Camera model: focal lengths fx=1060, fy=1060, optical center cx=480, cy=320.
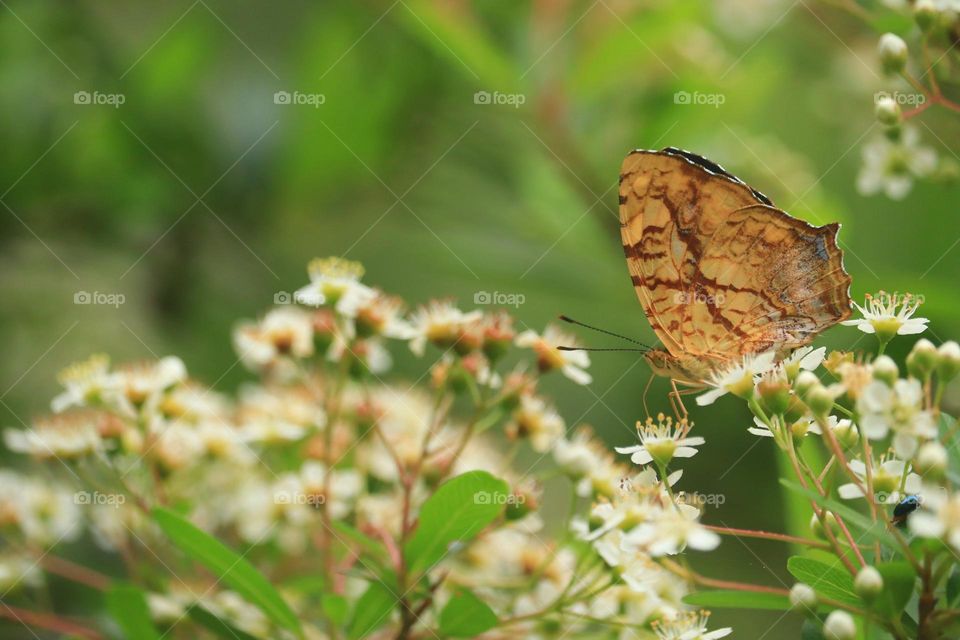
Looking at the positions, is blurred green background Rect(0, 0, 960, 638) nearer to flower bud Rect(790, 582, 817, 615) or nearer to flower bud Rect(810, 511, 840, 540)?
flower bud Rect(810, 511, 840, 540)

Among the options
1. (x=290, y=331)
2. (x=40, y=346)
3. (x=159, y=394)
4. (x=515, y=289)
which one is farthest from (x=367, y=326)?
(x=40, y=346)

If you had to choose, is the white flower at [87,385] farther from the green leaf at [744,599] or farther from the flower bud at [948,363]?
the flower bud at [948,363]

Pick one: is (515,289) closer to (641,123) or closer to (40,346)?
(641,123)

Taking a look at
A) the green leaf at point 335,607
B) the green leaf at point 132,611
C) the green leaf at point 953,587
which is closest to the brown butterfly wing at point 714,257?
the green leaf at point 953,587

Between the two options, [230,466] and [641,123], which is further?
[641,123]

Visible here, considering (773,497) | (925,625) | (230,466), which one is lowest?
(925,625)

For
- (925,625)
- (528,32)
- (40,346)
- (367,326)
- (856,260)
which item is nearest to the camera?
(925,625)
